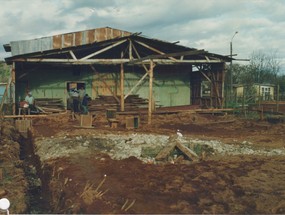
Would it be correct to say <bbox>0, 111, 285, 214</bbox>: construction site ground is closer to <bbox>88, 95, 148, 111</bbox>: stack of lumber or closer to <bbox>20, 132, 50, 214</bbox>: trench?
<bbox>20, 132, 50, 214</bbox>: trench

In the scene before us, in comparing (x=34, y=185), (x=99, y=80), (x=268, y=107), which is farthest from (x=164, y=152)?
(x=268, y=107)

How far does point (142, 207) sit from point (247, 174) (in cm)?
324

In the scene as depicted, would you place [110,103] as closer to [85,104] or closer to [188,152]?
[85,104]

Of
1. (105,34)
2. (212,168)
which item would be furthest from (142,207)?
(105,34)

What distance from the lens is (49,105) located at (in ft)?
68.2

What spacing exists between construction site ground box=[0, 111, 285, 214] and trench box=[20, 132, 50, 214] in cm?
2

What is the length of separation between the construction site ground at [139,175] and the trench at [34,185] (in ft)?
0.07

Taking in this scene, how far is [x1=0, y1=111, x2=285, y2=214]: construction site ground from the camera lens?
583 centimetres

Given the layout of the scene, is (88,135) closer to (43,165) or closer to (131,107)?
(43,165)

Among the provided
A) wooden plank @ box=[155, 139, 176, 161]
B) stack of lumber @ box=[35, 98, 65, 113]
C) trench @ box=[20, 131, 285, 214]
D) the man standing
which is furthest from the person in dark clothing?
wooden plank @ box=[155, 139, 176, 161]

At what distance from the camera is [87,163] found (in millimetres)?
8852

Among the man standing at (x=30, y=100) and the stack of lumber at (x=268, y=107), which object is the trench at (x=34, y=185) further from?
the stack of lumber at (x=268, y=107)

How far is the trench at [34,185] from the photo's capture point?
6.57 metres

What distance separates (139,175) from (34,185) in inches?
106
